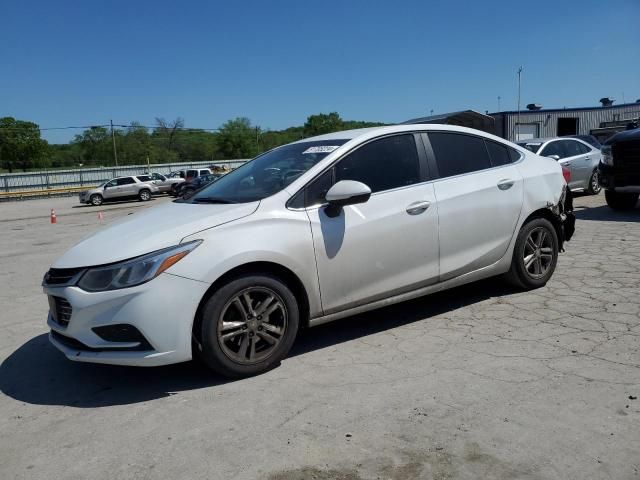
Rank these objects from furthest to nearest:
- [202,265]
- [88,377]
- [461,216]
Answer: [461,216] → [88,377] → [202,265]

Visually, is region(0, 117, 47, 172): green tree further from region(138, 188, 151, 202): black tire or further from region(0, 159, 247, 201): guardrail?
region(138, 188, 151, 202): black tire

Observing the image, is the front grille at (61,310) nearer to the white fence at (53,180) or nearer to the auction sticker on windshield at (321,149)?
the auction sticker on windshield at (321,149)

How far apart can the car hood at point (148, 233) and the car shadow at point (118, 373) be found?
87 centimetres

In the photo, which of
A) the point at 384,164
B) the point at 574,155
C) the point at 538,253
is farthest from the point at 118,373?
the point at 574,155

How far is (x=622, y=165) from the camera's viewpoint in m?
9.39

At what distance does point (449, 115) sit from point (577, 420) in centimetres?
1782

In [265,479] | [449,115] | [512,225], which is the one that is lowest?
[265,479]

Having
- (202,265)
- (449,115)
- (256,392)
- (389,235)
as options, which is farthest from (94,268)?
(449,115)

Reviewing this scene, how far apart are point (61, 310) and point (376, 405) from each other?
7.14 ft

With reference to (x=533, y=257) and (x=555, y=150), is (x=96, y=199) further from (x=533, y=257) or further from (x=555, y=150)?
(x=533, y=257)

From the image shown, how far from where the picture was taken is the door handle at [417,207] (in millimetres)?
4148

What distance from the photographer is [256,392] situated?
339 cm

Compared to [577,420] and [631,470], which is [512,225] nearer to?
[577,420]

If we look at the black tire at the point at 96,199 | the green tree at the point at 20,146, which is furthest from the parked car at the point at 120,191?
the green tree at the point at 20,146
